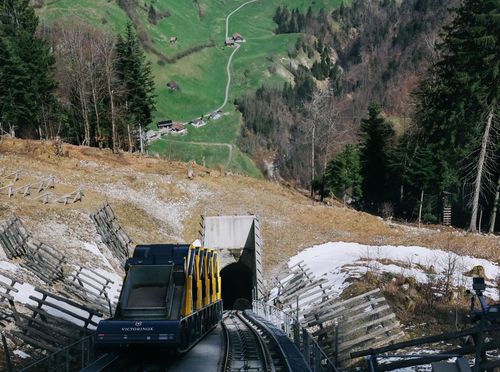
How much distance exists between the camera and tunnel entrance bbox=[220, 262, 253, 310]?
46494mm

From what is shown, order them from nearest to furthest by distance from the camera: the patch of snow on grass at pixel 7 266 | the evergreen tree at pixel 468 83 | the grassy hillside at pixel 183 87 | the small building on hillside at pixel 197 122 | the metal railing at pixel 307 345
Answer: the metal railing at pixel 307 345
the patch of snow on grass at pixel 7 266
the evergreen tree at pixel 468 83
the grassy hillside at pixel 183 87
the small building on hillside at pixel 197 122

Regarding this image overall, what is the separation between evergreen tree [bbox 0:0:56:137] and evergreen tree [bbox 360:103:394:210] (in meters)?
39.7

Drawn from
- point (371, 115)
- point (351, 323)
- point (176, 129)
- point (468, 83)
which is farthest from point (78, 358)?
point (176, 129)

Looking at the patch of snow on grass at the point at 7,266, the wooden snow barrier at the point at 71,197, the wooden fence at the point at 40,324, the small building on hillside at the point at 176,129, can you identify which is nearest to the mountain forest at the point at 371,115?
the wooden snow barrier at the point at 71,197

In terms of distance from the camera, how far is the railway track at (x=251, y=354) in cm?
1522

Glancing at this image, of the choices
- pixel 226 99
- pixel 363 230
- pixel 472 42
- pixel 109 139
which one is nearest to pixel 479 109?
pixel 472 42

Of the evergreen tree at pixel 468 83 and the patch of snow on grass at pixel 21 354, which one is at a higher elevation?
the evergreen tree at pixel 468 83

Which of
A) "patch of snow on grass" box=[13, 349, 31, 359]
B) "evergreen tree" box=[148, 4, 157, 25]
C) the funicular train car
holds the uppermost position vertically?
"evergreen tree" box=[148, 4, 157, 25]

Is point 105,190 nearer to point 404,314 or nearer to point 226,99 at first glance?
point 404,314

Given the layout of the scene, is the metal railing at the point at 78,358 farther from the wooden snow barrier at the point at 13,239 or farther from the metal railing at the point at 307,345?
the wooden snow barrier at the point at 13,239

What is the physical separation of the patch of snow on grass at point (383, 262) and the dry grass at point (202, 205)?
155 cm

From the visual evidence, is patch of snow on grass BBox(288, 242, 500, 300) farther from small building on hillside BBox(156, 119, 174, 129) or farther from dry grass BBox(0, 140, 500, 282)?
small building on hillside BBox(156, 119, 174, 129)

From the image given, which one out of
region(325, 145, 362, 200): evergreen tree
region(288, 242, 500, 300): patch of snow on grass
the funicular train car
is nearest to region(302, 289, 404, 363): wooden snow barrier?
region(288, 242, 500, 300): patch of snow on grass

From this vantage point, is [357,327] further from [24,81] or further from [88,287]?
[24,81]
